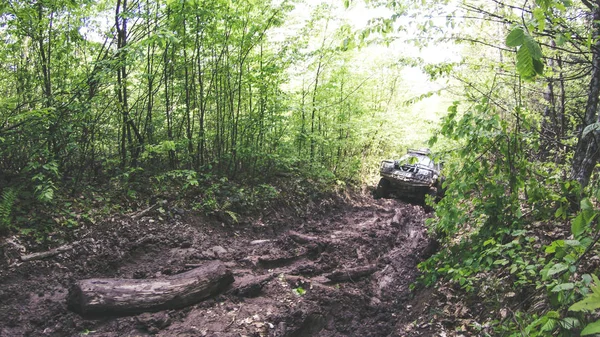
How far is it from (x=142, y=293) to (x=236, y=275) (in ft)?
4.87

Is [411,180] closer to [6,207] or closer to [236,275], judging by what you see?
[236,275]

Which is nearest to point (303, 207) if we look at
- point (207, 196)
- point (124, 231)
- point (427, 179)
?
point (207, 196)

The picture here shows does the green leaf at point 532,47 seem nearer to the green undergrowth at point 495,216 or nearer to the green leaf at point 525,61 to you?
the green leaf at point 525,61

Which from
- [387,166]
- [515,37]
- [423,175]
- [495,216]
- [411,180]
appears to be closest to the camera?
[515,37]

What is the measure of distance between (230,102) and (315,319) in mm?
6604

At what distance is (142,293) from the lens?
4.18m

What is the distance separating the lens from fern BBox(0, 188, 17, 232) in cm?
477

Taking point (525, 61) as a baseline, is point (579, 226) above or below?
below

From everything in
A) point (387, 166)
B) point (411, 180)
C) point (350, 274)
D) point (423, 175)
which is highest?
point (387, 166)

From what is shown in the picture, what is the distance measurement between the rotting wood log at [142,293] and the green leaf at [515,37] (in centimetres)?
436

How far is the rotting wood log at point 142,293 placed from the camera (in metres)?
3.96

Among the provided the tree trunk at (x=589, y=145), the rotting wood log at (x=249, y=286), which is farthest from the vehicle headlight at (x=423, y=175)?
the rotting wood log at (x=249, y=286)

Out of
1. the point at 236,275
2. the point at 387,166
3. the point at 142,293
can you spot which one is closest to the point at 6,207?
the point at 142,293

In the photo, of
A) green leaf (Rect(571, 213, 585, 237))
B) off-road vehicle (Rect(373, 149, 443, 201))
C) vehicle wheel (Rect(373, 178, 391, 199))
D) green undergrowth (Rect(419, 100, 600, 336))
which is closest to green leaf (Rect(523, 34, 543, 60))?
green leaf (Rect(571, 213, 585, 237))
